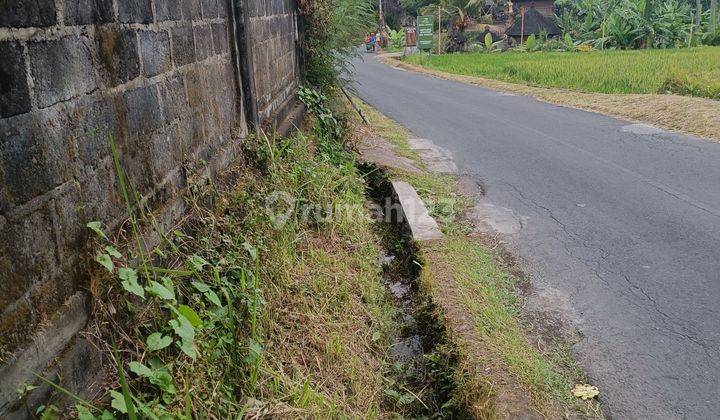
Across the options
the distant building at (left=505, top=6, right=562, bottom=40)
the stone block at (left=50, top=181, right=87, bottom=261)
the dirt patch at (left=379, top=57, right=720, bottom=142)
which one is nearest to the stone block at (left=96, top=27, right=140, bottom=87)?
the stone block at (left=50, top=181, right=87, bottom=261)

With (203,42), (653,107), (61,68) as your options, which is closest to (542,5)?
(653,107)

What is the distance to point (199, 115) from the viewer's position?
3.49 m

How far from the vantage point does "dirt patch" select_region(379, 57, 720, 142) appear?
9.21 m

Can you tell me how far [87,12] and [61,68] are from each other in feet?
1.02

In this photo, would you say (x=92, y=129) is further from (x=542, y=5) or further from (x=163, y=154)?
(x=542, y=5)

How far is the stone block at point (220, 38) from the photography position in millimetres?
3854

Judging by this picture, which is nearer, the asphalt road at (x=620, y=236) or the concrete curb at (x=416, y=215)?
the asphalt road at (x=620, y=236)

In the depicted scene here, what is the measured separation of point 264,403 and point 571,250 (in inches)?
126

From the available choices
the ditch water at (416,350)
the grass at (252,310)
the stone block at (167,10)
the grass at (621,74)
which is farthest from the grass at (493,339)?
the grass at (621,74)

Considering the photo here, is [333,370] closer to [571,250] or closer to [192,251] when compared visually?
[192,251]

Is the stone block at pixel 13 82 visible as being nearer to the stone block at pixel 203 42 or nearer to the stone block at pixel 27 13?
the stone block at pixel 27 13

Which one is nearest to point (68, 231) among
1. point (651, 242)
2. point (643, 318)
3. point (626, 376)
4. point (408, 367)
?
point (408, 367)

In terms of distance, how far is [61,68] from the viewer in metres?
1.96

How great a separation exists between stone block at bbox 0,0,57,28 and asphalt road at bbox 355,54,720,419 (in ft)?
9.84
